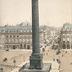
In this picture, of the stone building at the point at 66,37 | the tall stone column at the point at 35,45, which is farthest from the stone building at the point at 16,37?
the tall stone column at the point at 35,45

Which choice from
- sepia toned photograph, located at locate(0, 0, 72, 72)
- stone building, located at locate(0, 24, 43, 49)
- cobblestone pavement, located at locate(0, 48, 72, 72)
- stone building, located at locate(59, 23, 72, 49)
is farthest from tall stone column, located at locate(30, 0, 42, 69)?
stone building, located at locate(0, 24, 43, 49)

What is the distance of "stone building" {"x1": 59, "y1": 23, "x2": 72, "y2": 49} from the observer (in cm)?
2328

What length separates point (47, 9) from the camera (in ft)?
74.5

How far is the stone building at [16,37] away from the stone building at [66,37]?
1.63 metres

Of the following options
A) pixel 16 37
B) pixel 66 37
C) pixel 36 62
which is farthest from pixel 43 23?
pixel 36 62

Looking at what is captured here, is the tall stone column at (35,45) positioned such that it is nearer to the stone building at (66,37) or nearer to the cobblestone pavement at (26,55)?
the cobblestone pavement at (26,55)

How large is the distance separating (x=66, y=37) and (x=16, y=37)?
13.2 feet

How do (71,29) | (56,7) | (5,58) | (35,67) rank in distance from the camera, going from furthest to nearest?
(71,29), (56,7), (5,58), (35,67)

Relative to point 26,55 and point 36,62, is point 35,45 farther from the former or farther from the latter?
point 26,55

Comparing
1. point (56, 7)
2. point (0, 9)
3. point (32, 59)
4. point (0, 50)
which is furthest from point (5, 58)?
point (32, 59)

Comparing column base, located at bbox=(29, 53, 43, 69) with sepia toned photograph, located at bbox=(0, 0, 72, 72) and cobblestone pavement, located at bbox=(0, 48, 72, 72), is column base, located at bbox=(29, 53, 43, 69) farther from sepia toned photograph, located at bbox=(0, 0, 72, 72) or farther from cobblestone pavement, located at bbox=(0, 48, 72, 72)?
sepia toned photograph, located at bbox=(0, 0, 72, 72)

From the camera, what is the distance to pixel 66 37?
80.7 ft

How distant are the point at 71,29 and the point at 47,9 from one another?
323 cm

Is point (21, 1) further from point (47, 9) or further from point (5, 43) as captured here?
point (5, 43)
